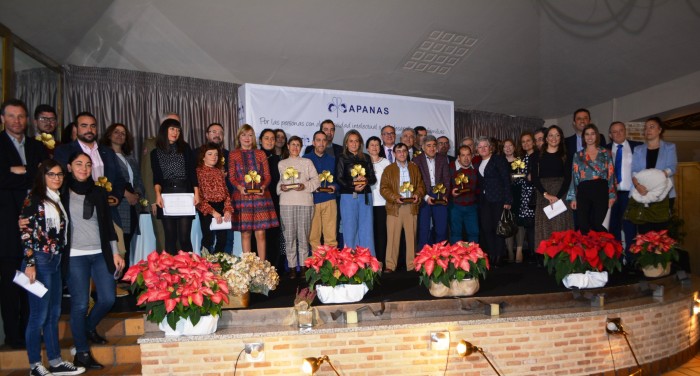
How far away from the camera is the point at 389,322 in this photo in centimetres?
379

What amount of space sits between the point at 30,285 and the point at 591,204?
5000 mm

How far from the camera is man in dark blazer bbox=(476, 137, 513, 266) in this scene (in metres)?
5.75

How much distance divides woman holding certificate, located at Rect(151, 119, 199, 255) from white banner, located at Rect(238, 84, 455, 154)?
176cm

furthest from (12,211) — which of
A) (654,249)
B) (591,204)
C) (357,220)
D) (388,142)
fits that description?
(654,249)

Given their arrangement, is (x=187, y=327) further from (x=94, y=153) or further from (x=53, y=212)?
(x=94, y=153)

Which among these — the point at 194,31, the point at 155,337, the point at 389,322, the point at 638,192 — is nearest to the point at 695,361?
the point at 638,192

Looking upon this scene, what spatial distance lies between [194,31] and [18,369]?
3989 millimetres

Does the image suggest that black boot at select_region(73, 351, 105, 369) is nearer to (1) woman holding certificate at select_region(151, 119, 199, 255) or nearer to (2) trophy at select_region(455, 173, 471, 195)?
(1) woman holding certificate at select_region(151, 119, 199, 255)

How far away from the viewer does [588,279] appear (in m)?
4.45

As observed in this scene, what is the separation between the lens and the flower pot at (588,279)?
4.44 meters

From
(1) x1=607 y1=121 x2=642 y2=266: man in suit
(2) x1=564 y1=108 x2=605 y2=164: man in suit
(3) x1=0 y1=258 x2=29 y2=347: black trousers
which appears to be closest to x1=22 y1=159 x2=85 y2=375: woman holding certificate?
(3) x1=0 y1=258 x2=29 y2=347: black trousers

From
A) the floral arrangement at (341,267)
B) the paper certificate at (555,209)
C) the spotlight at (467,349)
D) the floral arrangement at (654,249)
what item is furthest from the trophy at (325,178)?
the floral arrangement at (654,249)

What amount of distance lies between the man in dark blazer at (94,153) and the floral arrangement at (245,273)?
1.03 meters

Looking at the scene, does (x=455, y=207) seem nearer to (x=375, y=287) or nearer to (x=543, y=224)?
(x=543, y=224)
